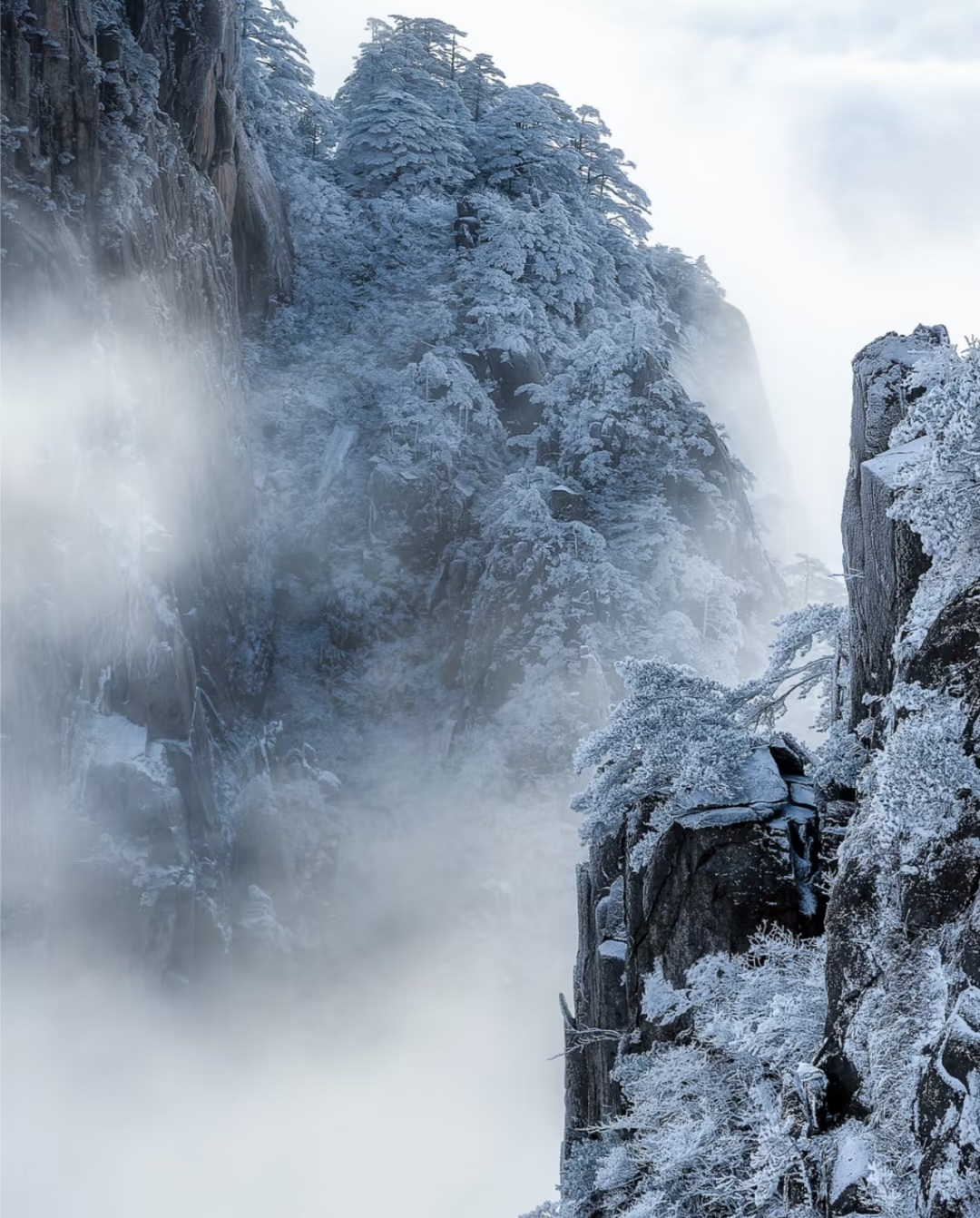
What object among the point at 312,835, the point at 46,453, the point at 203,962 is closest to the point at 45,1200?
the point at 203,962

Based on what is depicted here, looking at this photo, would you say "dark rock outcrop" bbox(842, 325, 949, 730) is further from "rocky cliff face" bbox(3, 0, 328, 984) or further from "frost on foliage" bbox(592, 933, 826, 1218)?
"rocky cliff face" bbox(3, 0, 328, 984)

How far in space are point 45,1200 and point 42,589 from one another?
50.8 ft

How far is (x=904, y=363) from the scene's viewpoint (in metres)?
13.1

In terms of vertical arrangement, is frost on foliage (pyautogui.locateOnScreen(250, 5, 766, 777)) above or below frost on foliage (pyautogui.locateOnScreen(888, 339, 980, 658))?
above

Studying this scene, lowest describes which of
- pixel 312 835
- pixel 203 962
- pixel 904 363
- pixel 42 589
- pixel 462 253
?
pixel 203 962

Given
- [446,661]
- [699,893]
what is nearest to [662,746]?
[699,893]

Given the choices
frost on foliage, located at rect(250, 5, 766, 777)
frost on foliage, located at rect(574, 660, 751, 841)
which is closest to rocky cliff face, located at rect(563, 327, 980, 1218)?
frost on foliage, located at rect(574, 660, 751, 841)

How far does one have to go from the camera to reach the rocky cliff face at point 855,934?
332 inches

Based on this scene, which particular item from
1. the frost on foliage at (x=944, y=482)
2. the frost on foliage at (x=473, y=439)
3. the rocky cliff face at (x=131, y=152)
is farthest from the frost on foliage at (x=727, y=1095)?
the rocky cliff face at (x=131, y=152)

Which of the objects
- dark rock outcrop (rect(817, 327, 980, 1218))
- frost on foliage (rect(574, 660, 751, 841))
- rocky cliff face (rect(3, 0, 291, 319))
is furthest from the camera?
rocky cliff face (rect(3, 0, 291, 319))

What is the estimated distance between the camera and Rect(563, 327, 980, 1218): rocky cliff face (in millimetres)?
8438

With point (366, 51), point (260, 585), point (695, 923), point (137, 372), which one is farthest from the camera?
point (366, 51)

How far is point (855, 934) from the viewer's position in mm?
9602

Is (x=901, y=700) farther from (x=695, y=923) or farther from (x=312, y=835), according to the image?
(x=312, y=835)
